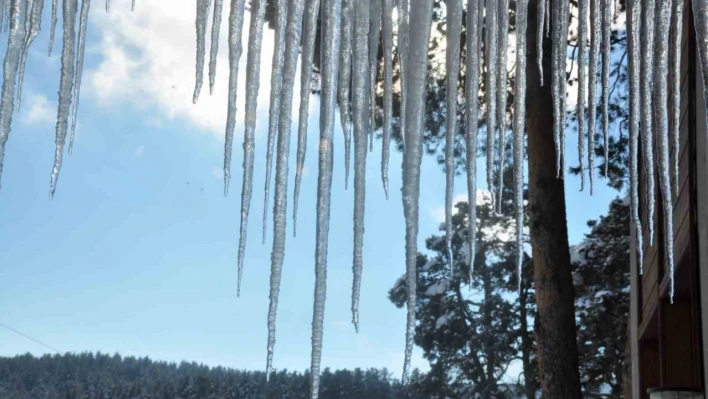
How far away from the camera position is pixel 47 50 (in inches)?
42.7

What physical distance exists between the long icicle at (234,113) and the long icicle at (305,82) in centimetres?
6

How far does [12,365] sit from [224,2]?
42.2m

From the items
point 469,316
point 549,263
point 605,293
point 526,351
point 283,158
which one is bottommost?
point 283,158

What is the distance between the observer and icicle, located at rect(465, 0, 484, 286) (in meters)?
0.98

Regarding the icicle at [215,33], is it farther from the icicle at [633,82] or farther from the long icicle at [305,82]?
the icicle at [633,82]

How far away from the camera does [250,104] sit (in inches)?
36.4

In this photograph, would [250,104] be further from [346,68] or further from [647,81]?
[647,81]

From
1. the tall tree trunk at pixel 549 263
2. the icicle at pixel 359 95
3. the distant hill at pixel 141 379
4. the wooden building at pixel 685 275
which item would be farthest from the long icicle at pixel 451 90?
the distant hill at pixel 141 379

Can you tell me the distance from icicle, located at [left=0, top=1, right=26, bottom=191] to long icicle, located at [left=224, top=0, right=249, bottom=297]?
0.26 m

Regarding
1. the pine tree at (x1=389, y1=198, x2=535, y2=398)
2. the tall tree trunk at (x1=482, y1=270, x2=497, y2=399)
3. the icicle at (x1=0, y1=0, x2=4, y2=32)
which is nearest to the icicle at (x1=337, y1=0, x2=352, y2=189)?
the icicle at (x1=0, y1=0, x2=4, y2=32)

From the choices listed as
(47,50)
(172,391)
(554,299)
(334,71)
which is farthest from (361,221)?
(172,391)

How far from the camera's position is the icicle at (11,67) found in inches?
35.0

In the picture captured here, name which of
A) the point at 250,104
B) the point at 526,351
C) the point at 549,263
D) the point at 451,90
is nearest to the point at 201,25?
the point at 250,104

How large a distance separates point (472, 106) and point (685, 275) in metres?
2.36
